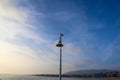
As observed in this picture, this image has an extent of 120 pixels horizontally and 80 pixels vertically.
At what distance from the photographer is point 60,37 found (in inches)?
589

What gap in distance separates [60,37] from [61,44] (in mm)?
618

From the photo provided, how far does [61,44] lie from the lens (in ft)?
48.4
